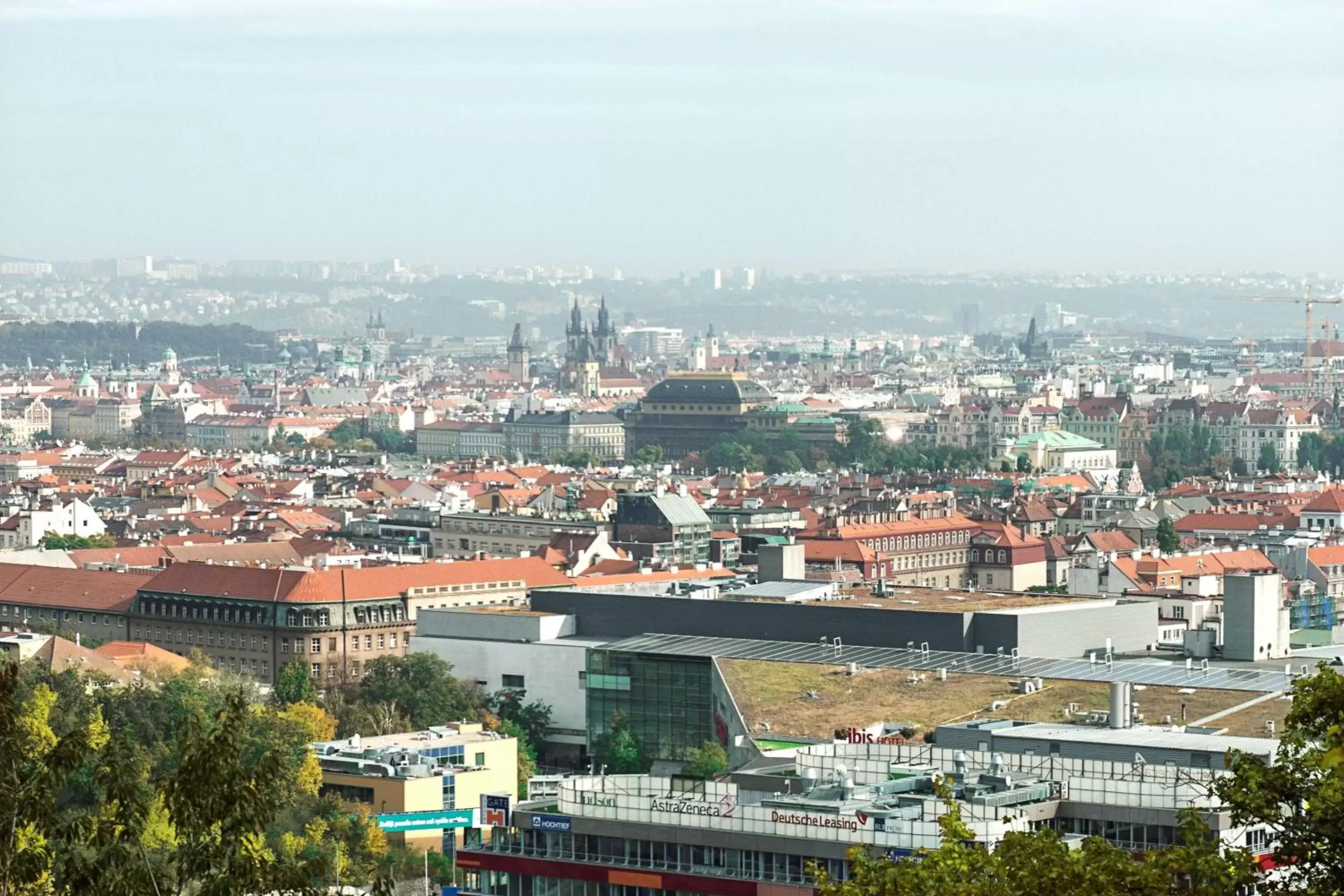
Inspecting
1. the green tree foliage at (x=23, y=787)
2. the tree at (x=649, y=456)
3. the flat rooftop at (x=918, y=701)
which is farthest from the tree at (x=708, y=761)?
the tree at (x=649, y=456)

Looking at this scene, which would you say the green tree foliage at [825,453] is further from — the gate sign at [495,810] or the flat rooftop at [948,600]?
the gate sign at [495,810]

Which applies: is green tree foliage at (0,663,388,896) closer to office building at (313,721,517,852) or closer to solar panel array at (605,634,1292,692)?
office building at (313,721,517,852)

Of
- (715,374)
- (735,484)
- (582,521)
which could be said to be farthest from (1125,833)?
(715,374)

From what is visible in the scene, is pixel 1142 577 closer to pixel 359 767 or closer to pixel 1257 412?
pixel 359 767

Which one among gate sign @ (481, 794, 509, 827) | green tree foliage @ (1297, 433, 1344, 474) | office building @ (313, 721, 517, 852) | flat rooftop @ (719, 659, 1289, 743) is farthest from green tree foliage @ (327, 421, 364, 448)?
gate sign @ (481, 794, 509, 827)

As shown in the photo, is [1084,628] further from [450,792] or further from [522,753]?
[450,792]

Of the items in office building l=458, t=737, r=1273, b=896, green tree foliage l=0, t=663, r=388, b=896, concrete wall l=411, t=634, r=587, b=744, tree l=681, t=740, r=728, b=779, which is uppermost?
green tree foliage l=0, t=663, r=388, b=896
